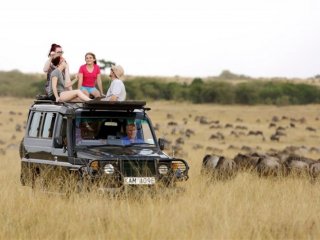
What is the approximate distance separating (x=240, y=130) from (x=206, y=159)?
24.2m

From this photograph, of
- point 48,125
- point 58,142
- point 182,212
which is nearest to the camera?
point 182,212

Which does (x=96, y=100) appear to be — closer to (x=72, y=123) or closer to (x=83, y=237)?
(x=72, y=123)

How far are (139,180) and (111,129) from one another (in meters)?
1.28

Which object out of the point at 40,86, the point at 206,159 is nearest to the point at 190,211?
the point at 206,159

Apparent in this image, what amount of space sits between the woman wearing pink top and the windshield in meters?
1.32

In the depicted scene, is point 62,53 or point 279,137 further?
point 279,137

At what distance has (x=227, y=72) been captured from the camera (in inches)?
5153

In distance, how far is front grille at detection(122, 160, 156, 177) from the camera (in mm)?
11312

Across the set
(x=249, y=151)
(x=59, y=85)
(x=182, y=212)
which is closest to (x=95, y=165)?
(x=182, y=212)

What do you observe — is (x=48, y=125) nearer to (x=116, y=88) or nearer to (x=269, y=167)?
(x=116, y=88)

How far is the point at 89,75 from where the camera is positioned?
1365 cm

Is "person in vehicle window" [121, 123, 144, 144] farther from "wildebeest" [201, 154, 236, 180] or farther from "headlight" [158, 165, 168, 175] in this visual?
"wildebeest" [201, 154, 236, 180]

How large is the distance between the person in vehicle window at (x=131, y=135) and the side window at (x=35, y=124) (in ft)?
5.74

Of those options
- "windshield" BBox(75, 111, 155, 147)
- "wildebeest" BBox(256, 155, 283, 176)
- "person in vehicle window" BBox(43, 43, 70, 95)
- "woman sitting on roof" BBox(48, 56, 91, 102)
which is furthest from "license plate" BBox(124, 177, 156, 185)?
"wildebeest" BBox(256, 155, 283, 176)
